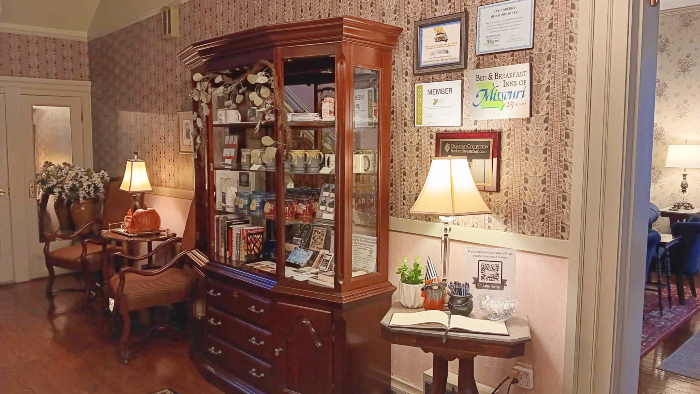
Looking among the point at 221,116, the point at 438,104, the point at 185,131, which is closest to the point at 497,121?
the point at 438,104

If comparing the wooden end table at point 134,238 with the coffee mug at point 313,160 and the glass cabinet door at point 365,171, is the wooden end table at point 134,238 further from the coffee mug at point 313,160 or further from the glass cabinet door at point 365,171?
the glass cabinet door at point 365,171

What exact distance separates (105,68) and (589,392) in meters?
5.56

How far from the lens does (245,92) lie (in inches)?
128

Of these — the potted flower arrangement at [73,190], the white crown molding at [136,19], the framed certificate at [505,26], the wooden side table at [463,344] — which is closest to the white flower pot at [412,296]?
the wooden side table at [463,344]

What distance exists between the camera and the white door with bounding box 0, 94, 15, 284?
5.66 m

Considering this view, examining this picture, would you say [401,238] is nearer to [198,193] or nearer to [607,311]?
[607,311]

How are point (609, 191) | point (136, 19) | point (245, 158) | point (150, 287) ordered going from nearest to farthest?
point (609, 191), point (245, 158), point (150, 287), point (136, 19)

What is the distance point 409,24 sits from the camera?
9.18ft

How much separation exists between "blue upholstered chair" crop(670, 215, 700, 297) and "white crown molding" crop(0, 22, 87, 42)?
645 centimetres

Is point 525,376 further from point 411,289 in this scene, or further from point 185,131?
point 185,131

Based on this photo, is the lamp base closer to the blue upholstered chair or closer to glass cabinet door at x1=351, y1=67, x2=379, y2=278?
A: the blue upholstered chair

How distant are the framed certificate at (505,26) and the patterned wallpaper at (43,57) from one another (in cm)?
517

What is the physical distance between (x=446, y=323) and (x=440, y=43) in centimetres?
134

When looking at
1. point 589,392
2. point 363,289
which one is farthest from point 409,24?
point 589,392
